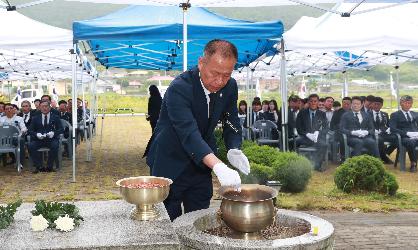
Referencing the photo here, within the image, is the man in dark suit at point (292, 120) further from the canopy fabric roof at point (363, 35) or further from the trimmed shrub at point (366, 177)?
the trimmed shrub at point (366, 177)

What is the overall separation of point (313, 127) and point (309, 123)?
0.46 feet

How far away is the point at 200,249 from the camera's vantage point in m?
2.90

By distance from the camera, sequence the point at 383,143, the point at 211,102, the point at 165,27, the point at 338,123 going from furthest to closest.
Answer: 1. the point at 338,123
2. the point at 383,143
3. the point at 165,27
4. the point at 211,102

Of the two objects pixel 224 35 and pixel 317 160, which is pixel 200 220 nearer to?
pixel 224 35

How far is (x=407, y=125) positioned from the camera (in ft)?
38.3

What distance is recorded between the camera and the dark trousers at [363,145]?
453 inches

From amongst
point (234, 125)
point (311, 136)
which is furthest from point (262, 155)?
point (234, 125)

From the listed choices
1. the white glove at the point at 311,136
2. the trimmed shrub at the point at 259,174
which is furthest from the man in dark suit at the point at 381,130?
the trimmed shrub at the point at 259,174

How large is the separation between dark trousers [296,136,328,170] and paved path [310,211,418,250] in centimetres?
429

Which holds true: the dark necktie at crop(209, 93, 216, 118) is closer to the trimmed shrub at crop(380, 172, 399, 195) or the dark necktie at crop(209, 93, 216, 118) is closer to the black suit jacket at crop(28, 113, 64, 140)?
the trimmed shrub at crop(380, 172, 399, 195)

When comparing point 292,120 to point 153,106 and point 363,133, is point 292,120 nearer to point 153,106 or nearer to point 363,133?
point 363,133

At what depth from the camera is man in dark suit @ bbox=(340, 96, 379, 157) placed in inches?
455

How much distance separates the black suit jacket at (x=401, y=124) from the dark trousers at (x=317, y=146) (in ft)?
5.53

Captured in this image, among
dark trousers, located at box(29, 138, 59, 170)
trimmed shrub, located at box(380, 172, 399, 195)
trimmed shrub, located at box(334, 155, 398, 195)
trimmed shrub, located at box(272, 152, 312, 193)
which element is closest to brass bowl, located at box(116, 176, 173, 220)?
trimmed shrub, located at box(272, 152, 312, 193)
